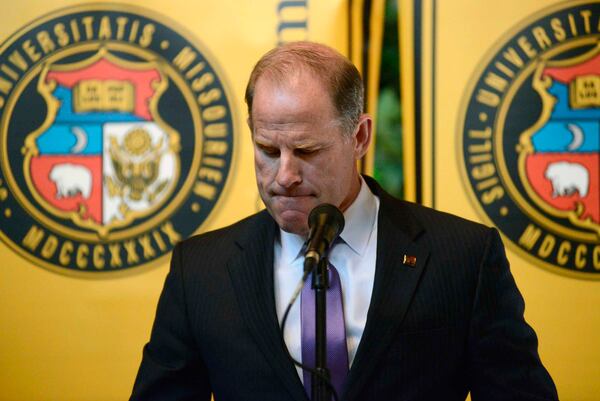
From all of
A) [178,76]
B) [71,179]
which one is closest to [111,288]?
[71,179]

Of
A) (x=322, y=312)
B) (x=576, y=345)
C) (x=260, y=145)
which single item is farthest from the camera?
(x=576, y=345)

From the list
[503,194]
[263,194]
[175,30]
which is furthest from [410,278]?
[175,30]

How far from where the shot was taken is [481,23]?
2643 millimetres

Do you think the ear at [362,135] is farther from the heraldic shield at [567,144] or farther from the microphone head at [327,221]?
the heraldic shield at [567,144]

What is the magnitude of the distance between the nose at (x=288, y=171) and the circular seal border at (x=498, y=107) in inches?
40.9

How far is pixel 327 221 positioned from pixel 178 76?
1440mm

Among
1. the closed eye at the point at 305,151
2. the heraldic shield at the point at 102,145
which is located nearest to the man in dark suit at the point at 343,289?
the closed eye at the point at 305,151

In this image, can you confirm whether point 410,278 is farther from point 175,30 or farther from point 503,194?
point 175,30

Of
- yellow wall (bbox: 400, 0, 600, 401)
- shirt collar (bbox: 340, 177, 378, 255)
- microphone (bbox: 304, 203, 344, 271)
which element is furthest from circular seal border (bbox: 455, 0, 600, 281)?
microphone (bbox: 304, 203, 344, 271)

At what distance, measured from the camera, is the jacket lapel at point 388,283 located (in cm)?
175

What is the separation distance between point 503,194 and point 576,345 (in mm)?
482

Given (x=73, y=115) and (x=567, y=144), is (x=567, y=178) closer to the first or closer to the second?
(x=567, y=144)

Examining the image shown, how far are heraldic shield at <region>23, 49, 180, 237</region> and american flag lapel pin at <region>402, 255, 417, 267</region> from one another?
1.05m

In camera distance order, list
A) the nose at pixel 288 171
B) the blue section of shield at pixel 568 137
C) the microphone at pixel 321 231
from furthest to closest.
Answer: the blue section of shield at pixel 568 137, the nose at pixel 288 171, the microphone at pixel 321 231
